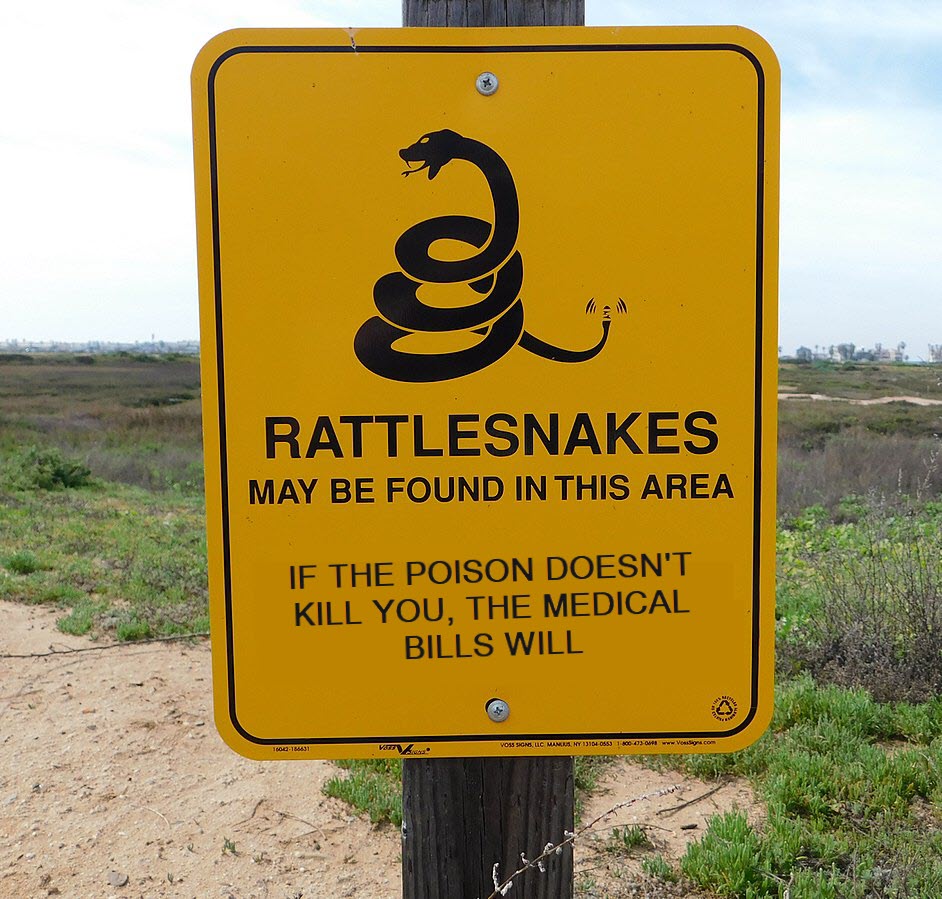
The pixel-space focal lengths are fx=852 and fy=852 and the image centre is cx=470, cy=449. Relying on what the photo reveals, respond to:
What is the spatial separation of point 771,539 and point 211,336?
1013 mm

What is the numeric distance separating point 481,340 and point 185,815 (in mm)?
2854

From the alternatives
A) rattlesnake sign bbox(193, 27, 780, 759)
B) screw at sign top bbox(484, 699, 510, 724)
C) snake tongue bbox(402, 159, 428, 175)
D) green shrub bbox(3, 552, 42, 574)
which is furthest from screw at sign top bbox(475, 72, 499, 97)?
green shrub bbox(3, 552, 42, 574)

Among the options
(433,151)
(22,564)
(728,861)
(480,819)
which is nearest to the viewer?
(433,151)

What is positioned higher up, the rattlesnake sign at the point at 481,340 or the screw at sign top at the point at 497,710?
the rattlesnake sign at the point at 481,340

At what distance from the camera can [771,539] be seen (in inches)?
58.4

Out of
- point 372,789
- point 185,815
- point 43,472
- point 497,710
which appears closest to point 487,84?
point 497,710

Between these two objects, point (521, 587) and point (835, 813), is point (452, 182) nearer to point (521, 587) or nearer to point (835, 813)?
point (521, 587)

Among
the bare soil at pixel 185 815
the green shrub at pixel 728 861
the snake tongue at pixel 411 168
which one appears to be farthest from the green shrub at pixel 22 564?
the snake tongue at pixel 411 168

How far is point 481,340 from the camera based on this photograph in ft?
4.64

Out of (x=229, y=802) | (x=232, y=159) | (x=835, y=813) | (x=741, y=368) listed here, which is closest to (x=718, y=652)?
(x=741, y=368)

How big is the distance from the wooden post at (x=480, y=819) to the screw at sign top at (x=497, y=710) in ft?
0.44

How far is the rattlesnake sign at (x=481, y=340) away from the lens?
140cm

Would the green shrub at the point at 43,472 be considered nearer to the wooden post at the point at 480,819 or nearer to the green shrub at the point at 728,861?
the green shrub at the point at 728,861

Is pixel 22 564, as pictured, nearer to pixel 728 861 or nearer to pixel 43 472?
pixel 43 472
